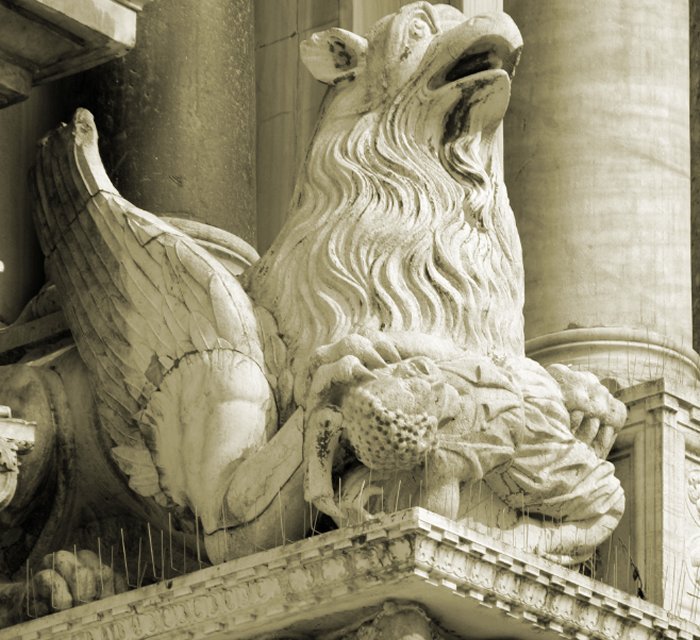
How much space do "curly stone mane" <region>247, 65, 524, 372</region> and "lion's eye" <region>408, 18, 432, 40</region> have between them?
0.21m

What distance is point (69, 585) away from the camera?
466 inches

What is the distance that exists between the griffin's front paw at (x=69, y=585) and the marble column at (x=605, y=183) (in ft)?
6.49

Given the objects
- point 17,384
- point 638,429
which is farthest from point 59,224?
point 638,429

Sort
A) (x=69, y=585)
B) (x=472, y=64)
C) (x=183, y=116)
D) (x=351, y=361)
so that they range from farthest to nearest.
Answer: (x=183, y=116) → (x=472, y=64) → (x=69, y=585) → (x=351, y=361)

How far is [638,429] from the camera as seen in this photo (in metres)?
12.2

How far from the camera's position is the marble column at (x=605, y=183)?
42.7 ft

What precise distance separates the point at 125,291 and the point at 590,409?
5.37ft

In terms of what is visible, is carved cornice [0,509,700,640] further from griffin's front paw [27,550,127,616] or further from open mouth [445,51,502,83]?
open mouth [445,51,502,83]

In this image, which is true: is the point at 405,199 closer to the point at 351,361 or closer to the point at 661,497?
the point at 351,361

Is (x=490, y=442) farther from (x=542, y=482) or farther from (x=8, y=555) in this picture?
(x=8, y=555)

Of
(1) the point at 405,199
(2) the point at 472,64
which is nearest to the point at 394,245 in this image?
(1) the point at 405,199

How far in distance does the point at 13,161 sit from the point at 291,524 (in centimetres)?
236

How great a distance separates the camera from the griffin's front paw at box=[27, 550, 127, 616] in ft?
38.7

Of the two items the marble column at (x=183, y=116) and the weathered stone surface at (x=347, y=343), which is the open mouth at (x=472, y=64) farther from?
the marble column at (x=183, y=116)
